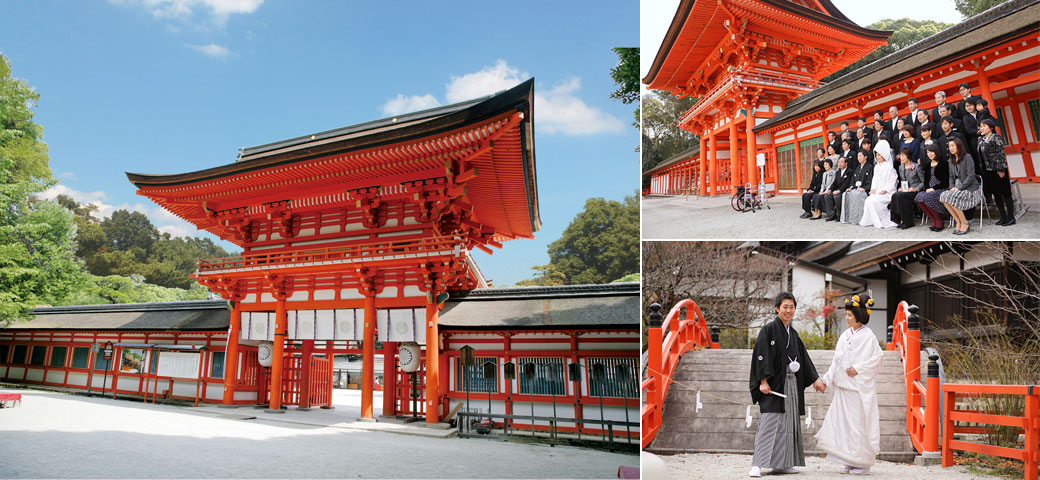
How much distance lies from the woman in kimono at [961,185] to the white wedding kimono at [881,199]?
273 millimetres

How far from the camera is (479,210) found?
36.0 feet

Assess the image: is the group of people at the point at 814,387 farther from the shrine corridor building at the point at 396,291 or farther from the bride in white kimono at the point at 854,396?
the shrine corridor building at the point at 396,291

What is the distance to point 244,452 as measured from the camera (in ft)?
20.1

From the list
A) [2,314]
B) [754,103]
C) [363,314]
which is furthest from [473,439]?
[2,314]

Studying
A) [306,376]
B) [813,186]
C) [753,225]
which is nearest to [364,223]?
[306,376]

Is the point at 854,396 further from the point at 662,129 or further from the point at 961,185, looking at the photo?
the point at 662,129

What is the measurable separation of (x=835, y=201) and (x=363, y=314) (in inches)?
289

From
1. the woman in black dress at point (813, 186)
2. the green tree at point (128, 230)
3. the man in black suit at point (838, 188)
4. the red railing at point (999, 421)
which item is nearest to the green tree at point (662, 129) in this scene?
the woman in black dress at point (813, 186)

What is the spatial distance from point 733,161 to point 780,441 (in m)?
1.78

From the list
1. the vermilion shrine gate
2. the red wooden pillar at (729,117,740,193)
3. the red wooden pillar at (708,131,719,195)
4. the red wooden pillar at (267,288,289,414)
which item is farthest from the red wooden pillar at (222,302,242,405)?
the red wooden pillar at (729,117,740,193)

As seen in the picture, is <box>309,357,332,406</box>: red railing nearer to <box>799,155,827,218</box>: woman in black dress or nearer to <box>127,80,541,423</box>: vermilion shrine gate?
<box>127,80,541,423</box>: vermilion shrine gate

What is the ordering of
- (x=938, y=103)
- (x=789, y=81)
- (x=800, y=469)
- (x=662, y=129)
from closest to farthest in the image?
(x=938, y=103)
(x=800, y=469)
(x=789, y=81)
(x=662, y=129)

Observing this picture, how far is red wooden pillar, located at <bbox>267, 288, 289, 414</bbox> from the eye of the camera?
9727 millimetres

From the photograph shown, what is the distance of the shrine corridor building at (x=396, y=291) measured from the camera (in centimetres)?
812
